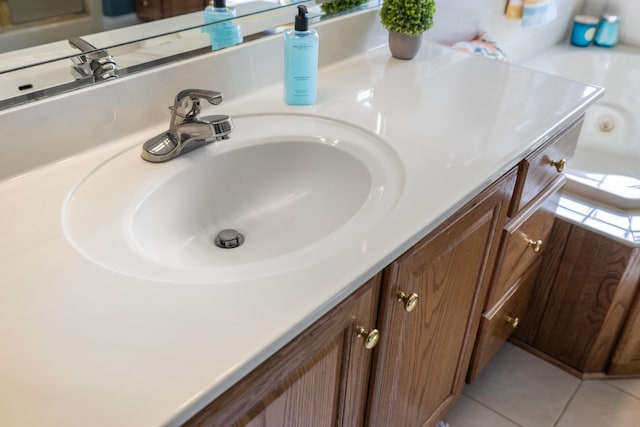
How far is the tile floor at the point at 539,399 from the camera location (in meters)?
1.64

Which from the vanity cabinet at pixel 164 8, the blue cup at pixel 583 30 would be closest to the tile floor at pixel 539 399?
the vanity cabinet at pixel 164 8

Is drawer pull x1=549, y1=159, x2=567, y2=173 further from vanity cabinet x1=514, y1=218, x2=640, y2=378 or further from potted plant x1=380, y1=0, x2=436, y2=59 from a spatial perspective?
potted plant x1=380, y1=0, x2=436, y2=59

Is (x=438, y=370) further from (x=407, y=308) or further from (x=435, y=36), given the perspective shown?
(x=435, y=36)

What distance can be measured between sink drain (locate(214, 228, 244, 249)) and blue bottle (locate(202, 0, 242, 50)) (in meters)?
0.38

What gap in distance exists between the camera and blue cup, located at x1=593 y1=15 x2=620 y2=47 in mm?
2473

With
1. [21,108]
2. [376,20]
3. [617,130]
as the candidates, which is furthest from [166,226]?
[617,130]

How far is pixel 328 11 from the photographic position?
4.58 feet

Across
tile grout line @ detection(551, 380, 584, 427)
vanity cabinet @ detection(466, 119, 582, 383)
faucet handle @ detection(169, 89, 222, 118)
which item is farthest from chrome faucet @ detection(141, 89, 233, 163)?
tile grout line @ detection(551, 380, 584, 427)

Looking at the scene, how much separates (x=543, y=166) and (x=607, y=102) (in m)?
1.44

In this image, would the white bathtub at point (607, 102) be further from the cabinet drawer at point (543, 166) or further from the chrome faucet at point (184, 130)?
the chrome faucet at point (184, 130)

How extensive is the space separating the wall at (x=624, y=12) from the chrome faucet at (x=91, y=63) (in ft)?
→ 7.37

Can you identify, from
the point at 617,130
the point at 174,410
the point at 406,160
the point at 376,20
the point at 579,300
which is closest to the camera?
the point at 174,410

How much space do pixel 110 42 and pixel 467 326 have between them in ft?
3.06

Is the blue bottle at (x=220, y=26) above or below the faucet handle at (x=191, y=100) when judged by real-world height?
above
